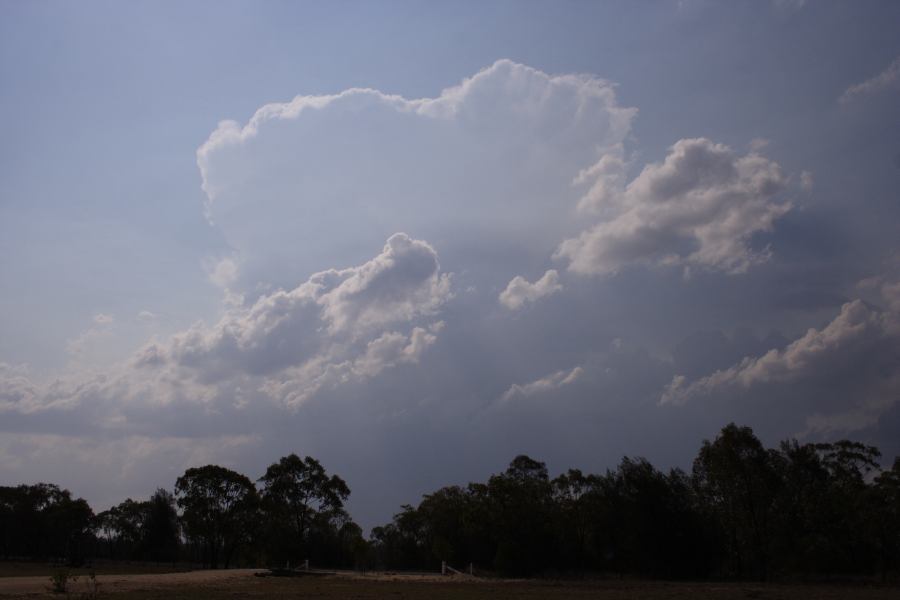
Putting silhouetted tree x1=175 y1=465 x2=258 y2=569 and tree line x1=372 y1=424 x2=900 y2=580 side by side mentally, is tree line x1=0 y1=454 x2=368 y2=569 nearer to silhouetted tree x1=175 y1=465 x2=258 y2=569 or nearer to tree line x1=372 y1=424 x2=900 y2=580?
silhouetted tree x1=175 y1=465 x2=258 y2=569

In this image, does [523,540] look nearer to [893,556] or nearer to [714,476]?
[714,476]

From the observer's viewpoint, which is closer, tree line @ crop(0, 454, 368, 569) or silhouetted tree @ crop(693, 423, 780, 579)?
silhouetted tree @ crop(693, 423, 780, 579)

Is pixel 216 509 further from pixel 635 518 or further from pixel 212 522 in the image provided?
pixel 635 518

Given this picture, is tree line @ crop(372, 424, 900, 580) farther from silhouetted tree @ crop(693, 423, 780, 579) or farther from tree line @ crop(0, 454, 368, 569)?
tree line @ crop(0, 454, 368, 569)

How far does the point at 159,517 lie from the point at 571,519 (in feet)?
223

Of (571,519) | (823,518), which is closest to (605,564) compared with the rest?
(571,519)

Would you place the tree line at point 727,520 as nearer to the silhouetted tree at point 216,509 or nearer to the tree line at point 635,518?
the tree line at point 635,518

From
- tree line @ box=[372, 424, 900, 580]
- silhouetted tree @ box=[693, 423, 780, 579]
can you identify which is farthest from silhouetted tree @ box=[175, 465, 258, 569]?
silhouetted tree @ box=[693, 423, 780, 579]

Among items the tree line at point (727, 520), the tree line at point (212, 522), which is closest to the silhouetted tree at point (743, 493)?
the tree line at point (727, 520)

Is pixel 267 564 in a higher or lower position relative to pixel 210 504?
lower

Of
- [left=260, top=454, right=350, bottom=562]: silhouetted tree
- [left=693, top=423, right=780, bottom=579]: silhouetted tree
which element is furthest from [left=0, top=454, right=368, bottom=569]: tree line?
[left=693, top=423, right=780, bottom=579]: silhouetted tree

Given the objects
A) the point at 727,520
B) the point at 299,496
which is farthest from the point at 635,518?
the point at 299,496

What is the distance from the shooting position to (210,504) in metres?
86.9

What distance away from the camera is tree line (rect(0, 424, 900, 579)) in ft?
202
